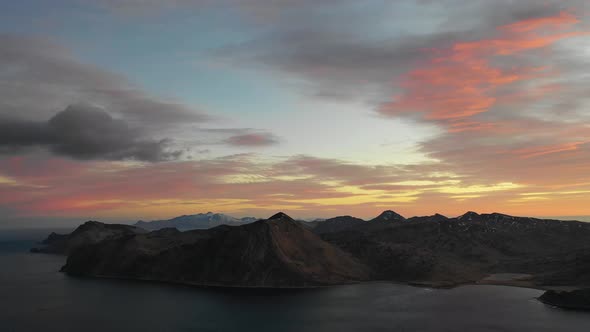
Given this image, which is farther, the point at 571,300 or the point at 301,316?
the point at 571,300

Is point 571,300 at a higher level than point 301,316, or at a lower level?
higher

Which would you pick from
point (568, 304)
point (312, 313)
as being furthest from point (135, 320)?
point (568, 304)

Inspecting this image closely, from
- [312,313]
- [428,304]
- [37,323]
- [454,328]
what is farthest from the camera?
[428,304]

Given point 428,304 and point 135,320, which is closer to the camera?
point 135,320

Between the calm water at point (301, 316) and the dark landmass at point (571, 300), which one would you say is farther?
the dark landmass at point (571, 300)

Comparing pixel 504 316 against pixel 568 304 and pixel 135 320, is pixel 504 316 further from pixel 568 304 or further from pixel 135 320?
pixel 135 320

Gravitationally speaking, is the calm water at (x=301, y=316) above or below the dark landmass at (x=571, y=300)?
below

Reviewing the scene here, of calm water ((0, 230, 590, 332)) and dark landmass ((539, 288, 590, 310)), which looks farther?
dark landmass ((539, 288, 590, 310))

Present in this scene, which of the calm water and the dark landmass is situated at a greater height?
the dark landmass
